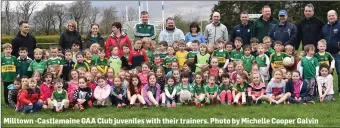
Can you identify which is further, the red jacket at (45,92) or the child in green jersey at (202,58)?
the child in green jersey at (202,58)

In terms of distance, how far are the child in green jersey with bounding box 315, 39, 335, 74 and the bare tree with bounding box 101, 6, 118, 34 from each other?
23.9 meters

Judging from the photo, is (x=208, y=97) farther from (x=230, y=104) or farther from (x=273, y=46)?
(x=273, y=46)

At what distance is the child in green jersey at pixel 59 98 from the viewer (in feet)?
25.4

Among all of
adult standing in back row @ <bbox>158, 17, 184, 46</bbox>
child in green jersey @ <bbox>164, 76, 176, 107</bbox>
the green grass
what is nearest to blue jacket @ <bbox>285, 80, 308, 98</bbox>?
the green grass

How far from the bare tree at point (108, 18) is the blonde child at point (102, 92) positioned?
77.5ft

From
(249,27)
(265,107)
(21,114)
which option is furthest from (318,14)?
(21,114)

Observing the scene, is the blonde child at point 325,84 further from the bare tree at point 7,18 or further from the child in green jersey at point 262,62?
the bare tree at point 7,18

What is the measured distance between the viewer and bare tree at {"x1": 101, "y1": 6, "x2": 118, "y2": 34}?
31.9 meters

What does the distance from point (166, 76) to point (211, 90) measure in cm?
104

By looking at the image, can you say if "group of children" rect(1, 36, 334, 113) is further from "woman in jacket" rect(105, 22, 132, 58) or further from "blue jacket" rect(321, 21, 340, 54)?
"blue jacket" rect(321, 21, 340, 54)

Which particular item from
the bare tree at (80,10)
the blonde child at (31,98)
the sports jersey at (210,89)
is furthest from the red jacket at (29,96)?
the bare tree at (80,10)

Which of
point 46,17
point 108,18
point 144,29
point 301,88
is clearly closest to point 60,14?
point 46,17

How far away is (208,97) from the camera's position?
8.26 meters

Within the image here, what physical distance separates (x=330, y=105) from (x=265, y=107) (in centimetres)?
140
